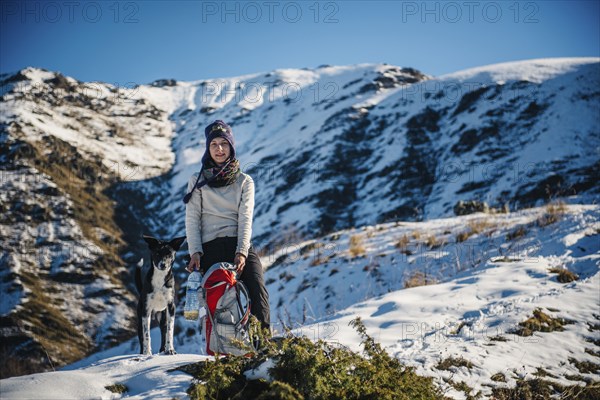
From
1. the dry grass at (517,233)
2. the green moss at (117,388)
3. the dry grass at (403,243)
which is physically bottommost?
the dry grass at (403,243)

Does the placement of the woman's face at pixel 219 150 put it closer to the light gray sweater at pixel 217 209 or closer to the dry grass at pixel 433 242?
the light gray sweater at pixel 217 209

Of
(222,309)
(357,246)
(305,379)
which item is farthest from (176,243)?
(357,246)

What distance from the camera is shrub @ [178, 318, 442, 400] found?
7.43ft

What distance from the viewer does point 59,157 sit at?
39.5 metres

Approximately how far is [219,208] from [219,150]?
2.06ft

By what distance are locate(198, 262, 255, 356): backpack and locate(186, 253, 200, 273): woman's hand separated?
40cm

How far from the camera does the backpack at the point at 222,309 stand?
331cm

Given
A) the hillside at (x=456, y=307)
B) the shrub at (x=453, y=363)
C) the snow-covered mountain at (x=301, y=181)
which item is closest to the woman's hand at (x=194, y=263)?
the hillside at (x=456, y=307)

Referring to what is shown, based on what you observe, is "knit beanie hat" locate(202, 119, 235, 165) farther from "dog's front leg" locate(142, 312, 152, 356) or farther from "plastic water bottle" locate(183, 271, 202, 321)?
"dog's front leg" locate(142, 312, 152, 356)

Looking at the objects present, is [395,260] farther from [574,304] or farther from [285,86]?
[285,86]

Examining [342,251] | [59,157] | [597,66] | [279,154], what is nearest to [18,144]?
[59,157]

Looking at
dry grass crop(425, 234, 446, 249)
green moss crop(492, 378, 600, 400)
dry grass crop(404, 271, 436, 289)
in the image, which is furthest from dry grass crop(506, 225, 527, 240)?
green moss crop(492, 378, 600, 400)

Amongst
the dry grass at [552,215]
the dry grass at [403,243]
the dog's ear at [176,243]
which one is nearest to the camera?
Result: the dog's ear at [176,243]

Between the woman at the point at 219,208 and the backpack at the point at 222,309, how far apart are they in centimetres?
48
